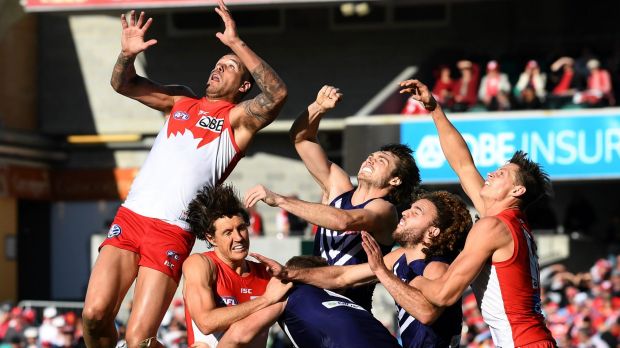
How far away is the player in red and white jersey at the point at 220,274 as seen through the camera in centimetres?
686

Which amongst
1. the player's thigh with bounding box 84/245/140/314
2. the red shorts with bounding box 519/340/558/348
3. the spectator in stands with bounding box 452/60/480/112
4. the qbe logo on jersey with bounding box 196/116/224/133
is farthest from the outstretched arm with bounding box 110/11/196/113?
the spectator in stands with bounding box 452/60/480/112

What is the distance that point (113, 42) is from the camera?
25.4 metres

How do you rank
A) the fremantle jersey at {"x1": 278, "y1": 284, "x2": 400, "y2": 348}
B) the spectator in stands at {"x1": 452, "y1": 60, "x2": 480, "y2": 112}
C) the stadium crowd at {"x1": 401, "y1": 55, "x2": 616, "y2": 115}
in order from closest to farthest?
the fremantle jersey at {"x1": 278, "y1": 284, "x2": 400, "y2": 348} < the stadium crowd at {"x1": 401, "y1": 55, "x2": 616, "y2": 115} < the spectator in stands at {"x1": 452, "y1": 60, "x2": 480, "y2": 112}

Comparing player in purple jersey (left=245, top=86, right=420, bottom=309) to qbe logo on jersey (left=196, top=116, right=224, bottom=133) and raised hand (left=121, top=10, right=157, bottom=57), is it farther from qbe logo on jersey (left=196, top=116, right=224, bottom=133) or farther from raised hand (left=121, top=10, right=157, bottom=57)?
raised hand (left=121, top=10, right=157, bottom=57)

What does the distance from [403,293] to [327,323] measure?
0.57 meters

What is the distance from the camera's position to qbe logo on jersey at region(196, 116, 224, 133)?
7980 mm

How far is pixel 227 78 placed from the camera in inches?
A: 322

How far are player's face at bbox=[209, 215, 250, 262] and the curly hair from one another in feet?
3.63

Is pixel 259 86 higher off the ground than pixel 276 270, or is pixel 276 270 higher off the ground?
pixel 259 86

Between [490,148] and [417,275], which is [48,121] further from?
[417,275]

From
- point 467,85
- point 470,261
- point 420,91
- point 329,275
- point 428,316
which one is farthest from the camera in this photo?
point 467,85

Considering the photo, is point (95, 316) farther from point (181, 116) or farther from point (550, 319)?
point (550, 319)

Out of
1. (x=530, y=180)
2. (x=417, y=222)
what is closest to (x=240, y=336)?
(x=417, y=222)

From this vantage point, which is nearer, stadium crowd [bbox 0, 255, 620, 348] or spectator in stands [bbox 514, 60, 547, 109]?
stadium crowd [bbox 0, 255, 620, 348]
